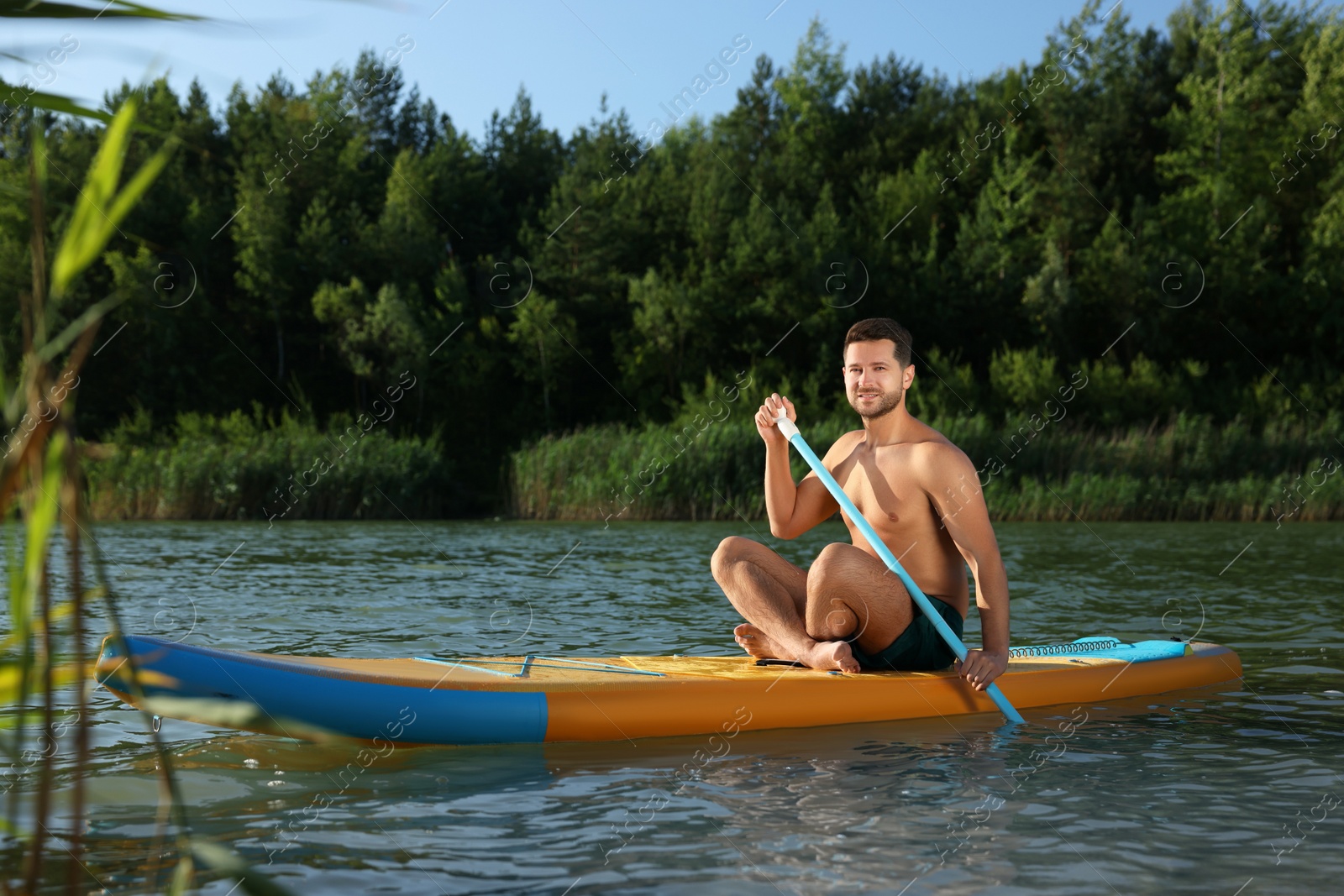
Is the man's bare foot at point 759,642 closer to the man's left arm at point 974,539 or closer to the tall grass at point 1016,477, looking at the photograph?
the man's left arm at point 974,539

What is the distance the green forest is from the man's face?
874 inches

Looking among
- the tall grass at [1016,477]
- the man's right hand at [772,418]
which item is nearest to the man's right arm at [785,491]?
the man's right hand at [772,418]

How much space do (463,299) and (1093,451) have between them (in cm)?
1771

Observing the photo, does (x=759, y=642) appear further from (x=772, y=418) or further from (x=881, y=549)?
(x=772, y=418)

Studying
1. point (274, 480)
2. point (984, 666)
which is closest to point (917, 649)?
point (984, 666)

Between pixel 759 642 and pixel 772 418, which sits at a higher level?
pixel 772 418

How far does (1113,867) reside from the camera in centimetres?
257

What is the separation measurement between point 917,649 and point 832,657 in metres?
0.32

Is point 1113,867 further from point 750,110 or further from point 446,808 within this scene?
point 750,110

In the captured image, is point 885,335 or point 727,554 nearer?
point 885,335

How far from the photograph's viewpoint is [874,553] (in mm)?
3979

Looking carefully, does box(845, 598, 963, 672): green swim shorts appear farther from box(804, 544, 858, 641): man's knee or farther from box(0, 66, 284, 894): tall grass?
box(0, 66, 284, 894): tall grass

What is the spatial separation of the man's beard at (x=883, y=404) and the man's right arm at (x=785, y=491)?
22 centimetres

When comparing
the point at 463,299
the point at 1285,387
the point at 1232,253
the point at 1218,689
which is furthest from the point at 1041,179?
the point at 1218,689
